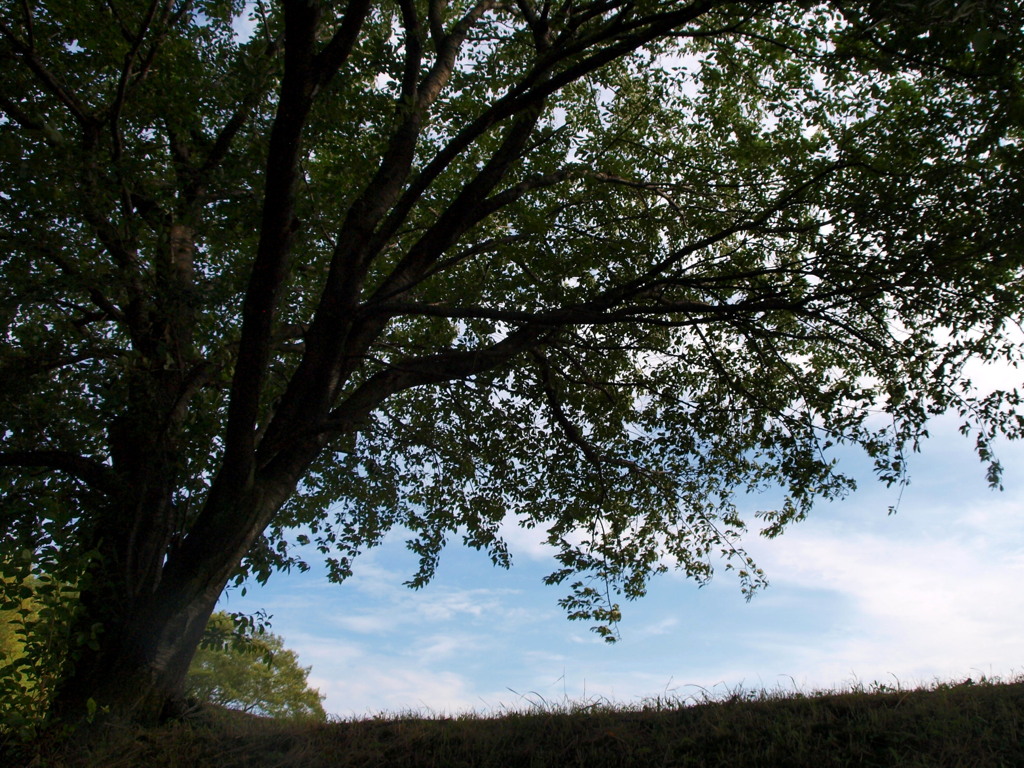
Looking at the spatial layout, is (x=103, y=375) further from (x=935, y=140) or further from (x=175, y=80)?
(x=935, y=140)

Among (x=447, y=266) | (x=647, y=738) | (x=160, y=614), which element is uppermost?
(x=447, y=266)

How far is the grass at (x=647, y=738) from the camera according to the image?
198 inches

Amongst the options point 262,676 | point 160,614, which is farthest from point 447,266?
point 262,676

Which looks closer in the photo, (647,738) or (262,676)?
(647,738)

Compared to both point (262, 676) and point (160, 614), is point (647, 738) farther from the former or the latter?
point (262, 676)

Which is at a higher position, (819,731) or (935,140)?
(935,140)

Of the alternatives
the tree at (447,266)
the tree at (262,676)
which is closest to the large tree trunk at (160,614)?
the tree at (447,266)

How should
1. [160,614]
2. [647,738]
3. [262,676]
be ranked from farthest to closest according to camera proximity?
[262,676], [160,614], [647,738]

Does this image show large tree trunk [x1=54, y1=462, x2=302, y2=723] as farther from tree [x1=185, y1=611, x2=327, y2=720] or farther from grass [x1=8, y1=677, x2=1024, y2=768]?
tree [x1=185, y1=611, x2=327, y2=720]

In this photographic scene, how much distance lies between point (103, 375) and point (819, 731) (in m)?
7.44

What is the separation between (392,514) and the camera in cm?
1215

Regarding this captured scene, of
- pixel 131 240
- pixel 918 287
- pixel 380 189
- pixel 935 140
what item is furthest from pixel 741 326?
pixel 131 240

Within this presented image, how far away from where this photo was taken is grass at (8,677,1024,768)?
16.5ft

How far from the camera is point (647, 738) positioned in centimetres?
566
